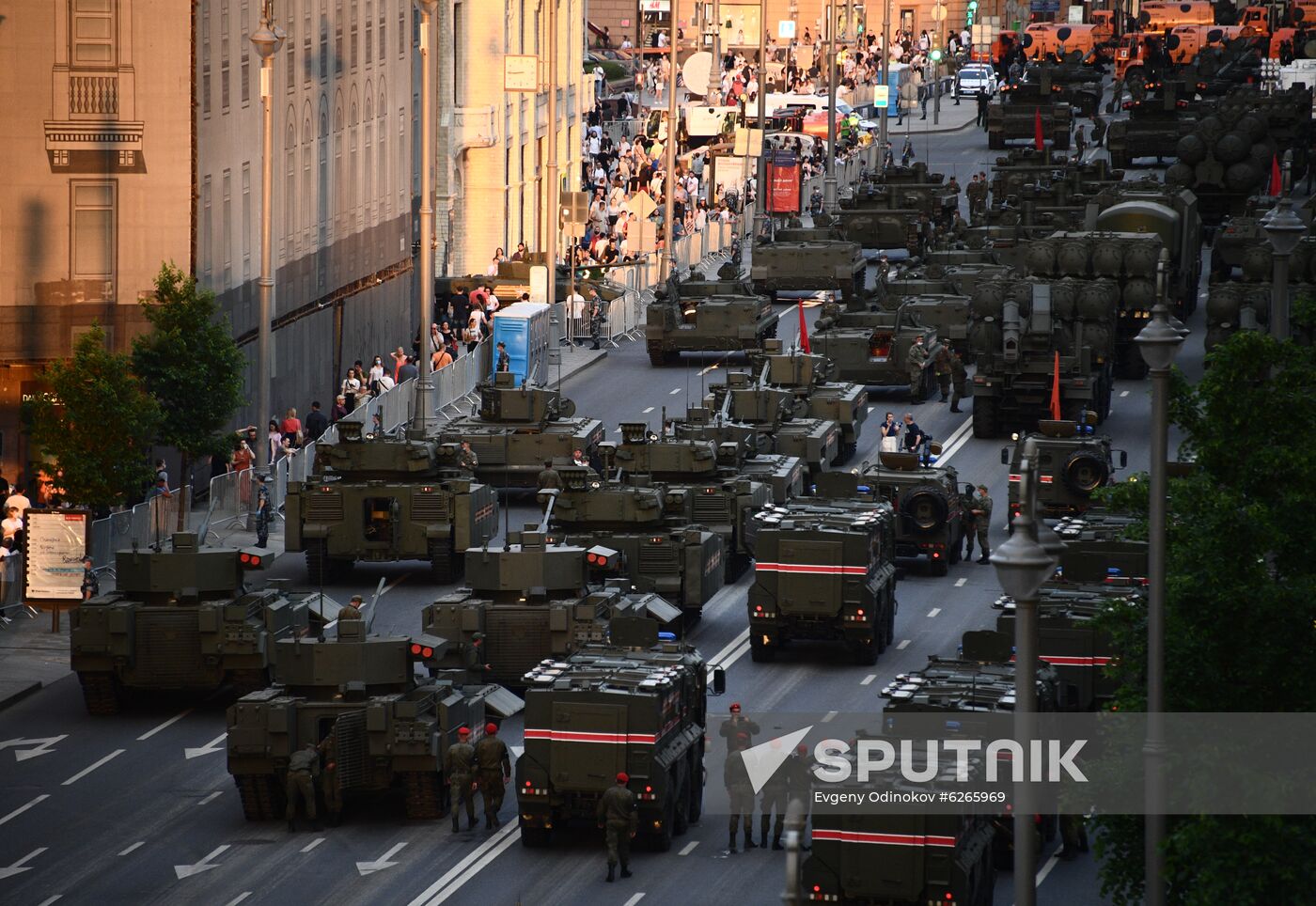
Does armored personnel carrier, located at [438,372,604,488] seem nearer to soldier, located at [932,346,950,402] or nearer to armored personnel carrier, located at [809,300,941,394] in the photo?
armored personnel carrier, located at [809,300,941,394]

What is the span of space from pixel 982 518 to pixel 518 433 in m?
8.83

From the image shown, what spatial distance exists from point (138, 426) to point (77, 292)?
7.92 metres

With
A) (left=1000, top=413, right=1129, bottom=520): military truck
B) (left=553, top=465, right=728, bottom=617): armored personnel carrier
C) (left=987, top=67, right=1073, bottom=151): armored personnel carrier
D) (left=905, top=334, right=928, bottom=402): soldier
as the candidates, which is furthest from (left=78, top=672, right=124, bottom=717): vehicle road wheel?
(left=987, top=67, right=1073, bottom=151): armored personnel carrier

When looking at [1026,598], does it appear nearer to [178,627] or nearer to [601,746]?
[601,746]

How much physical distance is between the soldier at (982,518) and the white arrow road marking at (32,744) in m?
17.1

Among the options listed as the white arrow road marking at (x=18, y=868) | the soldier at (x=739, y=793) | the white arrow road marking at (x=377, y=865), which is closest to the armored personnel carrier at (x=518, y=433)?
the soldier at (x=739, y=793)

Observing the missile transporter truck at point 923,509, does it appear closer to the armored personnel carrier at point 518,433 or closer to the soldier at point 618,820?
the armored personnel carrier at point 518,433

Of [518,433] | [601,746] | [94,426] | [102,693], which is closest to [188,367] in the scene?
[94,426]

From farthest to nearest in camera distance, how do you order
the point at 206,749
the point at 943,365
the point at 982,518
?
the point at 943,365 → the point at 982,518 → the point at 206,749

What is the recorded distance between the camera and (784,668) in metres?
41.2

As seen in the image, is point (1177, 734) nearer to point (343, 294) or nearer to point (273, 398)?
point (273, 398)

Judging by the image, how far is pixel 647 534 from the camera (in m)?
43.5

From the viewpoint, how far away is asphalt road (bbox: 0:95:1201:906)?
3103 cm

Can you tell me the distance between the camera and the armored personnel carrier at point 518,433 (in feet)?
169
